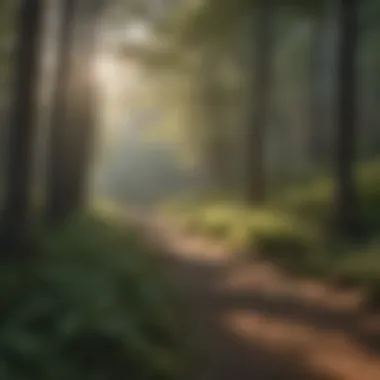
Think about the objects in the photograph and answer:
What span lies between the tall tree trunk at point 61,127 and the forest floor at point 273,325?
11.4 feet

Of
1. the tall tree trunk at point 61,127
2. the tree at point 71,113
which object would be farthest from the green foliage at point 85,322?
the tree at point 71,113

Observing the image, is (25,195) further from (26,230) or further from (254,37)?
(254,37)

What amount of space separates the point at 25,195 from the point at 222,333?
391cm

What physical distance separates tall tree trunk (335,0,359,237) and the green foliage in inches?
221

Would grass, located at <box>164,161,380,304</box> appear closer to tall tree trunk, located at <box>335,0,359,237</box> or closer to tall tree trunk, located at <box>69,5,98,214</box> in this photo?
tall tree trunk, located at <box>335,0,359,237</box>

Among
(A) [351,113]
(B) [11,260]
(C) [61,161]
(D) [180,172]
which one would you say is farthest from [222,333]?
(D) [180,172]

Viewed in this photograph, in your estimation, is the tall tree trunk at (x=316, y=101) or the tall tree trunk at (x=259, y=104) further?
the tall tree trunk at (x=316, y=101)

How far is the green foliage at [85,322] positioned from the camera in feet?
23.7

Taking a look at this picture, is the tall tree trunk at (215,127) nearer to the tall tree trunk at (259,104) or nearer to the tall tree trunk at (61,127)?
the tall tree trunk at (259,104)

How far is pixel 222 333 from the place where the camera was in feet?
31.1

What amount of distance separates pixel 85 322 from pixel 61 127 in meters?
9.25

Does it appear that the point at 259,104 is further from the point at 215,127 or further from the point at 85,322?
the point at 85,322

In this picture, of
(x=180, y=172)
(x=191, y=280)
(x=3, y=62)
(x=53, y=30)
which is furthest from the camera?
(x=180, y=172)

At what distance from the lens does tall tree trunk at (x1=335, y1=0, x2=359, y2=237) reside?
15828 mm
